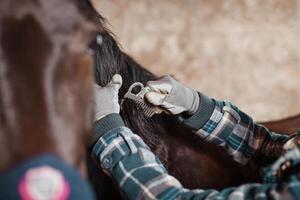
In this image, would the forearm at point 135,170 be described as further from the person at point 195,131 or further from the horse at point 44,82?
the horse at point 44,82

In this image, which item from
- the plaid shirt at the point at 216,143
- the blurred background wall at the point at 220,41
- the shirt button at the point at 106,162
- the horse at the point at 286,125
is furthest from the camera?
the blurred background wall at the point at 220,41

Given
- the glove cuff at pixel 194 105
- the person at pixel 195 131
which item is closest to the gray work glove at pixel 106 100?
the person at pixel 195 131

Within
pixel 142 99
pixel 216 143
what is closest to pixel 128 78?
pixel 142 99

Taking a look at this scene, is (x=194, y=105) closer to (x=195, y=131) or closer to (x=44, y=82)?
(x=195, y=131)

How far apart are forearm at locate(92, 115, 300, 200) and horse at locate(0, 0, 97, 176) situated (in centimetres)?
16

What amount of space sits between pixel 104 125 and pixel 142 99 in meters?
0.14

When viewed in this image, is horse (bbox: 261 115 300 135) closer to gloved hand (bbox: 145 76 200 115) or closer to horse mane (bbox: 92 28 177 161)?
horse mane (bbox: 92 28 177 161)

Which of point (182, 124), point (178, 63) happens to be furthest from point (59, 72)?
point (178, 63)

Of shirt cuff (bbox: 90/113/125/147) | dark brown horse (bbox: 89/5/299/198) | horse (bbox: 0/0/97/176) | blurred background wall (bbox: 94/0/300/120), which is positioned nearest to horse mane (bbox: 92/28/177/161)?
dark brown horse (bbox: 89/5/299/198)

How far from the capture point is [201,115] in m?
1.09

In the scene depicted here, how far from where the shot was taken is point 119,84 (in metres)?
1.03

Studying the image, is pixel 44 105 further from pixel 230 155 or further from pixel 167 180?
pixel 230 155

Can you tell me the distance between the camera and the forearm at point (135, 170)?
→ 856 mm

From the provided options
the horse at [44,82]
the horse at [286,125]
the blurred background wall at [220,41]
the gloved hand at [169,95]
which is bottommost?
the blurred background wall at [220,41]
